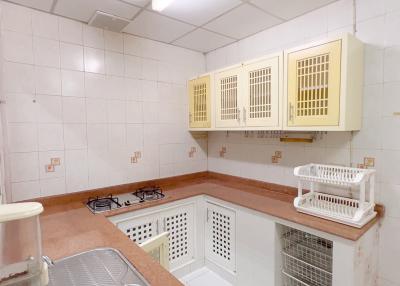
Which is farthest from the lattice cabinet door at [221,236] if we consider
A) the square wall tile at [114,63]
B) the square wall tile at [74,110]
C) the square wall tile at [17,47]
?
the square wall tile at [17,47]

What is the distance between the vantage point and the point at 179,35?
232 cm

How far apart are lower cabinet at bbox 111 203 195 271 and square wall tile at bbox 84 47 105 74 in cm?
130

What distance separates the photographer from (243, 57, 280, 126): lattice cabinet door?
1.83 m

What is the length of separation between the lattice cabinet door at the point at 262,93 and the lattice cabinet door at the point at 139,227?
118 centimetres

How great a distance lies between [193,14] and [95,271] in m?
1.86

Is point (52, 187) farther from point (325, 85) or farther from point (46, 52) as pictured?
point (325, 85)

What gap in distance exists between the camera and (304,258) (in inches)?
73.4

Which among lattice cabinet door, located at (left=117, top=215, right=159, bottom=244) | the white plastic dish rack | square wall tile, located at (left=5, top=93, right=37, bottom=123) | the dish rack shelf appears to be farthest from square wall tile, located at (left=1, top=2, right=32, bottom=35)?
the dish rack shelf

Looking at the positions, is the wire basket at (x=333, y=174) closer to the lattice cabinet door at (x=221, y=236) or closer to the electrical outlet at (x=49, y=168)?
the lattice cabinet door at (x=221, y=236)

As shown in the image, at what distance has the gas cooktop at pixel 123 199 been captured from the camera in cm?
188

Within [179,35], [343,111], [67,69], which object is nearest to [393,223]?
[343,111]

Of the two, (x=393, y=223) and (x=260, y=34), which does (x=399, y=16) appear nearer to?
(x=260, y=34)

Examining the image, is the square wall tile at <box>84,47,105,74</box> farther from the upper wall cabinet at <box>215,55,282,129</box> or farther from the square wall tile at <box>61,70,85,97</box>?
the upper wall cabinet at <box>215,55,282,129</box>

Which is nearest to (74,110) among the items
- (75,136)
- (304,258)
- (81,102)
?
(81,102)
